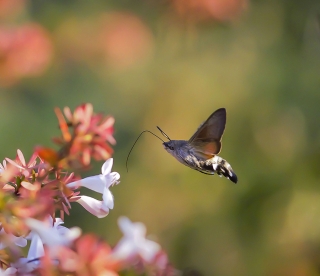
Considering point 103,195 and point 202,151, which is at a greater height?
point 202,151

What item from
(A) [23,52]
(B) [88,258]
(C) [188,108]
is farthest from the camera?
(C) [188,108]

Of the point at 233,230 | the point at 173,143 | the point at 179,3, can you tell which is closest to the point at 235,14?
the point at 179,3

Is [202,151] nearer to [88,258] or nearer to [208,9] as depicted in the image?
[88,258]

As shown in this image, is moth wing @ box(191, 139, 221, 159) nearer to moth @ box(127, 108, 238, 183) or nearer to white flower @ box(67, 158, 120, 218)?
moth @ box(127, 108, 238, 183)

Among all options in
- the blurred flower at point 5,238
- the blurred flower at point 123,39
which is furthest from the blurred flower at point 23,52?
Answer: the blurred flower at point 5,238

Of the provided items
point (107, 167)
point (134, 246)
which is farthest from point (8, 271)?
point (107, 167)

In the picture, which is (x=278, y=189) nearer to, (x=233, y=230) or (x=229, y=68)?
(x=233, y=230)

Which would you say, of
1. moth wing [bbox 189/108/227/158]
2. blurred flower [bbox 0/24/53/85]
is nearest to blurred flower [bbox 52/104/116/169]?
moth wing [bbox 189/108/227/158]
